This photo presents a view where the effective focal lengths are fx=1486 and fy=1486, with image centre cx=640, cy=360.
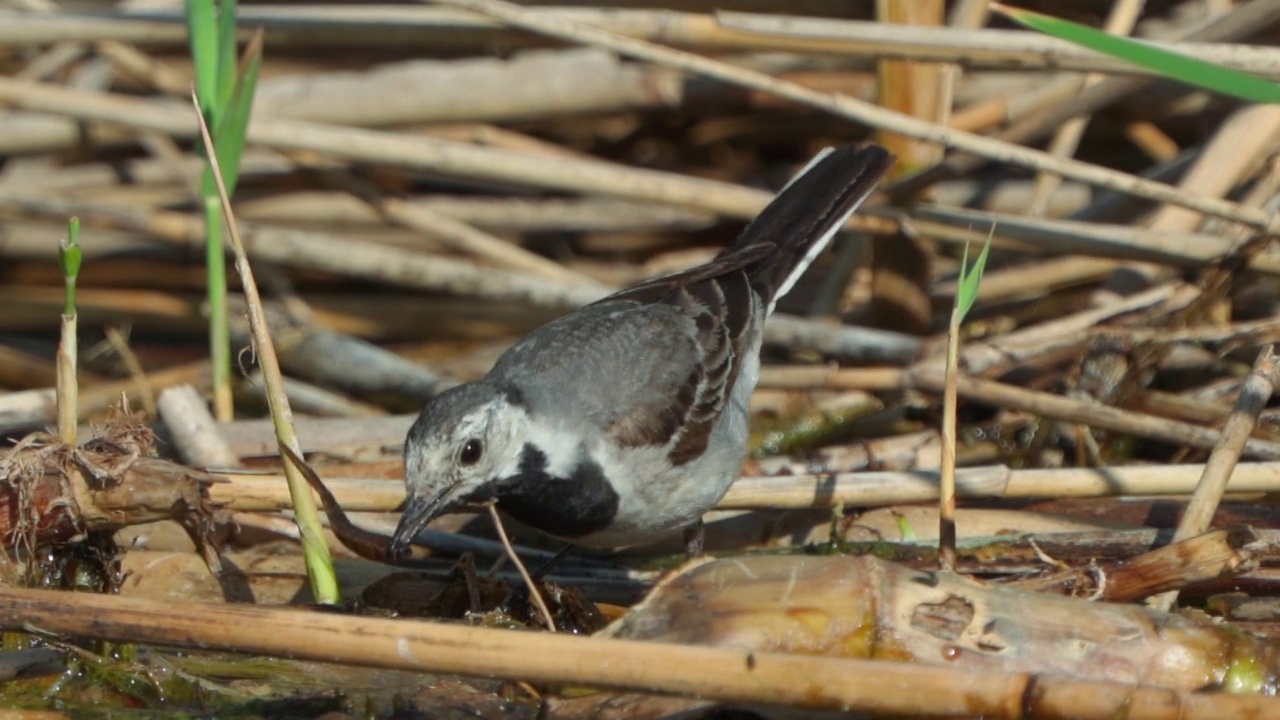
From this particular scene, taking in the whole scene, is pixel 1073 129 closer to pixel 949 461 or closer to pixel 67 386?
pixel 949 461

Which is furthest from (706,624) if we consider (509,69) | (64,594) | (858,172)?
(509,69)

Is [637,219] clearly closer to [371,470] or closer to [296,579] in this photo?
[371,470]

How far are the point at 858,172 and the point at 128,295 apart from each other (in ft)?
13.4

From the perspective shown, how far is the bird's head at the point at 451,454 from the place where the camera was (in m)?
4.50

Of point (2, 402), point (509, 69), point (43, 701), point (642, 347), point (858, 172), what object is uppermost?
point (509, 69)

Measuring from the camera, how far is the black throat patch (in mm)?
4816

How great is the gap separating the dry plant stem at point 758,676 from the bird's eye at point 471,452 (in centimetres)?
118

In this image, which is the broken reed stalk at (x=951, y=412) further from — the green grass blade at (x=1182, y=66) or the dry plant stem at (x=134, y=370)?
the dry plant stem at (x=134, y=370)

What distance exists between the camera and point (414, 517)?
4.50 meters

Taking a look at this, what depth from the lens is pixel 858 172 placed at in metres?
6.11

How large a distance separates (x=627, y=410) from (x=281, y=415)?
1240 millimetres

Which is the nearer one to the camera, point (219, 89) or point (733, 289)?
point (219, 89)

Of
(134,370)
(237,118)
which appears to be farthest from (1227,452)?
(134,370)

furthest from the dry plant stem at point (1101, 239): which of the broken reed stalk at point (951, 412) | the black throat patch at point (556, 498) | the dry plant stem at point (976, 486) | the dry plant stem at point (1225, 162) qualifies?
the black throat patch at point (556, 498)
